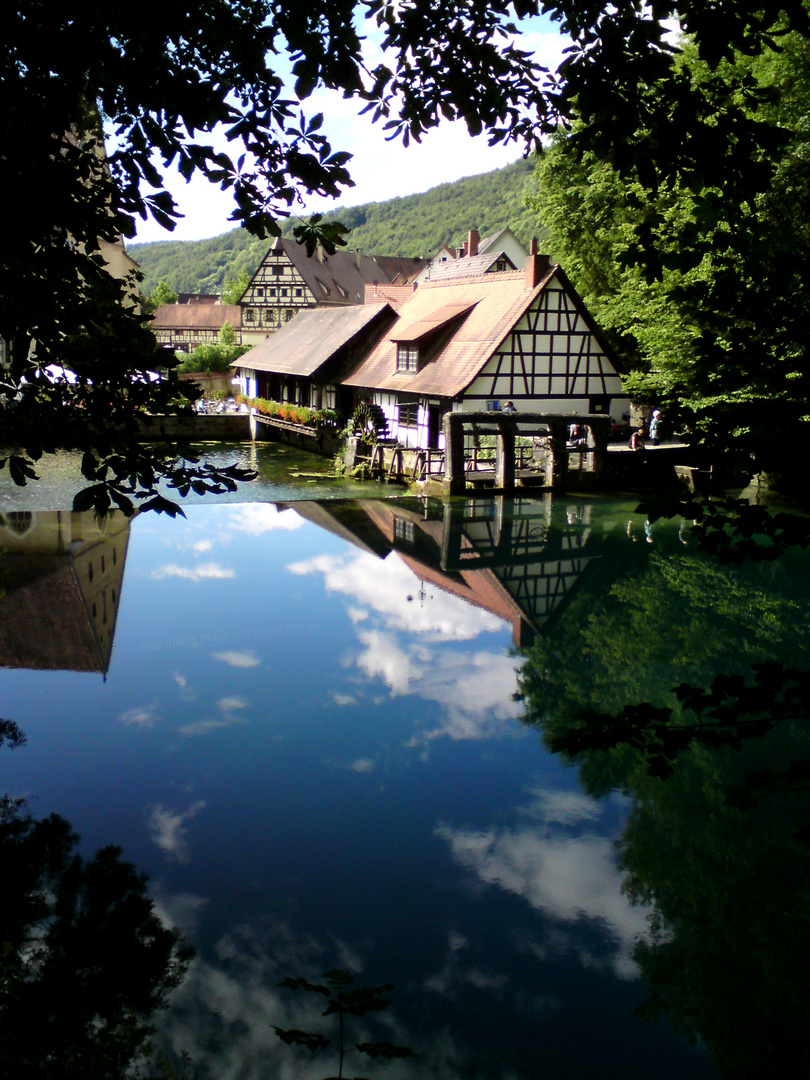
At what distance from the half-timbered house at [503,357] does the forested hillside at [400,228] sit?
327 ft

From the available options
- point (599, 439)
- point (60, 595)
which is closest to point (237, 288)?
point (599, 439)

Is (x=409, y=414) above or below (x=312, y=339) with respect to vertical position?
below

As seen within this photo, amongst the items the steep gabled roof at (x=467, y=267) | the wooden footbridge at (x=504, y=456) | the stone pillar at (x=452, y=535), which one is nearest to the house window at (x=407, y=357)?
the wooden footbridge at (x=504, y=456)

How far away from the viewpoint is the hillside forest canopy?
3387mm

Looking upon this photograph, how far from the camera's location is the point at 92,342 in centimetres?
473

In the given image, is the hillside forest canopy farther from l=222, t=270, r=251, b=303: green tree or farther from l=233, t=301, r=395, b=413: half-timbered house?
l=222, t=270, r=251, b=303: green tree

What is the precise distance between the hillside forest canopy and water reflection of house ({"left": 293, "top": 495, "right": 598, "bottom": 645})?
8878 mm

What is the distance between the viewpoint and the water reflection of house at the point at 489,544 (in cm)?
1489

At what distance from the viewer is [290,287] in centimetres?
7031

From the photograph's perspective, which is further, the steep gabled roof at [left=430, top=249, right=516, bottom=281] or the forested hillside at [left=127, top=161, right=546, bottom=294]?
the forested hillside at [left=127, top=161, right=546, bottom=294]

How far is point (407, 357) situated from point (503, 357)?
A: 4340mm

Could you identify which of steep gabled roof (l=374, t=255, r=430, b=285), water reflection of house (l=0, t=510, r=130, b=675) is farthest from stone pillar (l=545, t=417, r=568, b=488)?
steep gabled roof (l=374, t=255, r=430, b=285)

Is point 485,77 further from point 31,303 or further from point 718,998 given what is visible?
point 718,998

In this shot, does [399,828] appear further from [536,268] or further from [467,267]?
[467,267]
